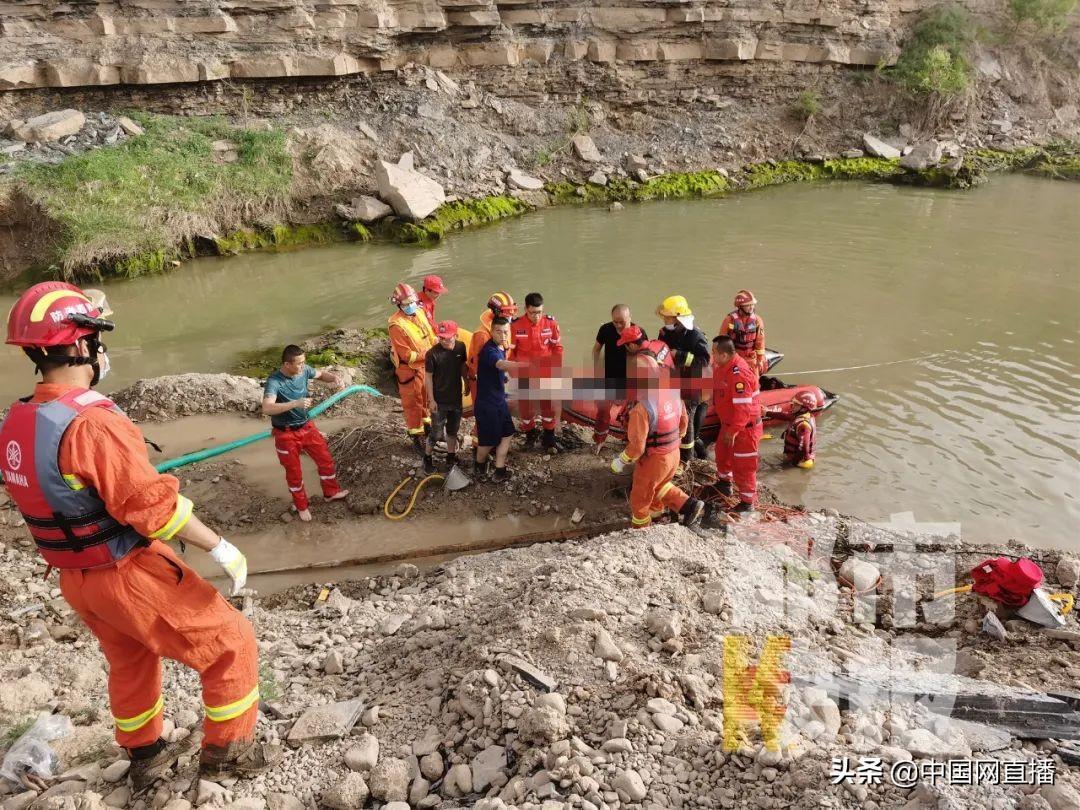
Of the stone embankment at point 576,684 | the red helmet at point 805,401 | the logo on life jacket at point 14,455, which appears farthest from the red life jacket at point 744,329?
the logo on life jacket at point 14,455

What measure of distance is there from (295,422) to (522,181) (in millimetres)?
14734

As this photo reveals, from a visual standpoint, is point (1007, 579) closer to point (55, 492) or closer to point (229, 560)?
point (229, 560)

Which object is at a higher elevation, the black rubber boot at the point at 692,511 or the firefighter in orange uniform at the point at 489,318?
the firefighter in orange uniform at the point at 489,318

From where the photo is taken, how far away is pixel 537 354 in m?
7.45

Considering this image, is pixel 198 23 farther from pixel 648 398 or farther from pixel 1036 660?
pixel 1036 660

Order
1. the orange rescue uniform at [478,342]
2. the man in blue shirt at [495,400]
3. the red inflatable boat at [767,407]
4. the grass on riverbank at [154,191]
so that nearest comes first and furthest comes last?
the man in blue shirt at [495,400] → the orange rescue uniform at [478,342] → the red inflatable boat at [767,407] → the grass on riverbank at [154,191]

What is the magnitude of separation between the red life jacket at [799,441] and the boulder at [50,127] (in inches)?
636

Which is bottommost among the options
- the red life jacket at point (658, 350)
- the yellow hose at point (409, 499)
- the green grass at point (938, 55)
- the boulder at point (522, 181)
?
the yellow hose at point (409, 499)

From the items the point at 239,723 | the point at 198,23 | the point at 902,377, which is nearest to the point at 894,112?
the point at 902,377

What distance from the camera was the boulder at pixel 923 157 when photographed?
70.7ft

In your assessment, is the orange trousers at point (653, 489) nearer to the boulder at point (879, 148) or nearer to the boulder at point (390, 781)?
the boulder at point (390, 781)

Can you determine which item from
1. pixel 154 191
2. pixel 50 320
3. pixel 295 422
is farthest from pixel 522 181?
pixel 50 320

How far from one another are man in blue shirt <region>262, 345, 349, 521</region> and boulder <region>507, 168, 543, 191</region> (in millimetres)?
14058

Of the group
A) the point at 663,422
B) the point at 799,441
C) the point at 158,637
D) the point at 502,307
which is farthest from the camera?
the point at 799,441
